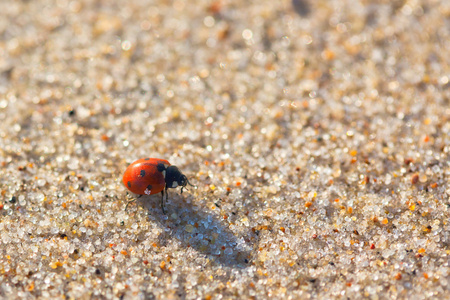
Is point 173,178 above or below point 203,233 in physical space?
above

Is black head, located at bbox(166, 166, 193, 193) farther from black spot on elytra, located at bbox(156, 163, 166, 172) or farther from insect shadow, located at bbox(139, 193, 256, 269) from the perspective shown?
insect shadow, located at bbox(139, 193, 256, 269)

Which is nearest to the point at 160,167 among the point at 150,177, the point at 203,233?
the point at 150,177

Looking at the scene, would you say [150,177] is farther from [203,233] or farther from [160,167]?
[203,233]

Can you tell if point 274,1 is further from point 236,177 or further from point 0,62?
point 0,62

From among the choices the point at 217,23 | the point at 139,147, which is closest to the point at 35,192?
the point at 139,147

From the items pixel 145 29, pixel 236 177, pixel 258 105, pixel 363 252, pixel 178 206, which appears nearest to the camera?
pixel 363 252
